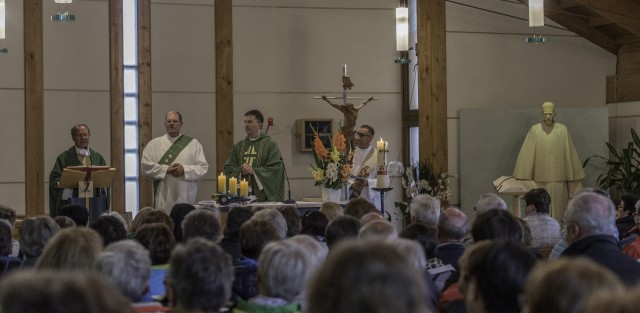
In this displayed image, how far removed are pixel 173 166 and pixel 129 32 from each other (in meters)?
2.00

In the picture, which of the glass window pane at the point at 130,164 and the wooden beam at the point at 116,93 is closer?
the wooden beam at the point at 116,93

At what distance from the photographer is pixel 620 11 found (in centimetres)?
1025

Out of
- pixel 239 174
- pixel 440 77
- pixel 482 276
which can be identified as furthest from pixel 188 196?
pixel 482 276

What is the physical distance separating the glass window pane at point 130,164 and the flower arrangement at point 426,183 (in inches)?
107

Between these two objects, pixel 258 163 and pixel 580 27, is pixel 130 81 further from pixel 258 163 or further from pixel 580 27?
pixel 580 27

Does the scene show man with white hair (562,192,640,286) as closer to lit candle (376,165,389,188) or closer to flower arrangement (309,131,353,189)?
lit candle (376,165,389,188)

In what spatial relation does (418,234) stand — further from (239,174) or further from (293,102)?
(293,102)

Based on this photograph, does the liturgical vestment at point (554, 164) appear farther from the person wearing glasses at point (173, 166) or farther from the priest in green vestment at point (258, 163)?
the person wearing glasses at point (173, 166)

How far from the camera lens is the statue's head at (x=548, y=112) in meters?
10.3

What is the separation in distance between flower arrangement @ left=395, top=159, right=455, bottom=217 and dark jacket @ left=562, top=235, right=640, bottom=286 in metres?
5.83

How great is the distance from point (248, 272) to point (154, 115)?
637 centimetres

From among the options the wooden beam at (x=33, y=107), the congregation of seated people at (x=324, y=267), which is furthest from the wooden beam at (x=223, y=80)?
the congregation of seated people at (x=324, y=267)

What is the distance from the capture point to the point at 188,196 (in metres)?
9.20

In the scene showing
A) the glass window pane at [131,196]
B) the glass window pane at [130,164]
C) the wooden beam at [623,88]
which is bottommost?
the glass window pane at [131,196]
